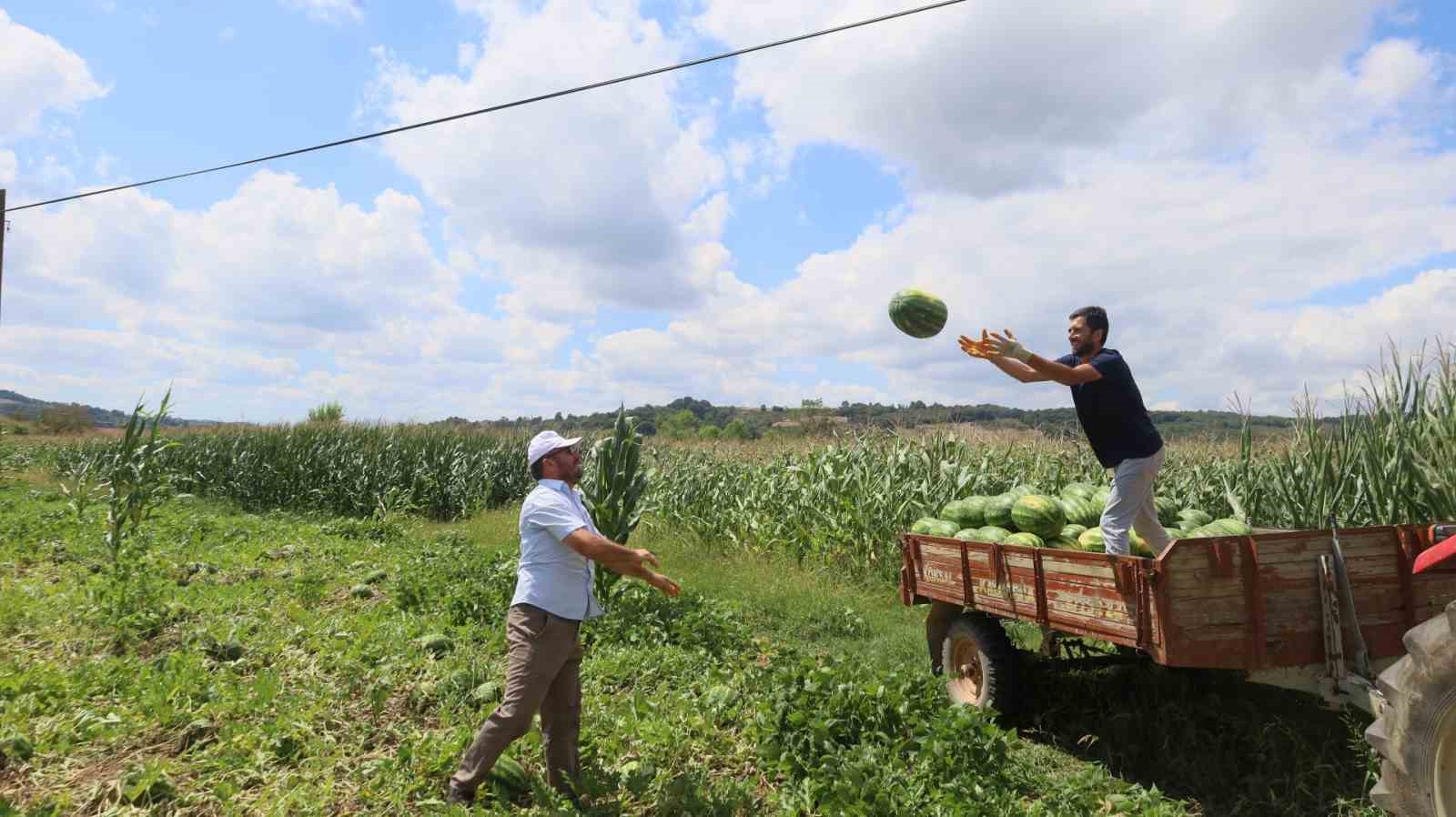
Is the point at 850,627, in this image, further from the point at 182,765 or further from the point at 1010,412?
the point at 1010,412

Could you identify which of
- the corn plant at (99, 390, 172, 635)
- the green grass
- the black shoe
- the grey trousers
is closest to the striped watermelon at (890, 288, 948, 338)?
the grey trousers

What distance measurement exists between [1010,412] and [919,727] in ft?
35.5

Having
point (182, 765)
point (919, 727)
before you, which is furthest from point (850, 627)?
point (182, 765)

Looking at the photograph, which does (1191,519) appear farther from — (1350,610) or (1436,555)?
(1436,555)

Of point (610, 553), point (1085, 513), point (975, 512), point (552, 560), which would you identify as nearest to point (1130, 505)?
point (1085, 513)

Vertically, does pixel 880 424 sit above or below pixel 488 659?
above

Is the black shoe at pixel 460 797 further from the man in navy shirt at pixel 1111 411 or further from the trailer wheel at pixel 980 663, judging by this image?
the man in navy shirt at pixel 1111 411

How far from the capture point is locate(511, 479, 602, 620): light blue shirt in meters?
4.55

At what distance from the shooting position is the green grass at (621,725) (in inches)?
189

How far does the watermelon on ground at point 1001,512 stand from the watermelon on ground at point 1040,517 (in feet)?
0.83

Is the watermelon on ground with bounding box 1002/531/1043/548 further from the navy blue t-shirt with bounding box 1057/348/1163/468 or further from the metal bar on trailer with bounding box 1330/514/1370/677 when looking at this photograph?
the metal bar on trailer with bounding box 1330/514/1370/677

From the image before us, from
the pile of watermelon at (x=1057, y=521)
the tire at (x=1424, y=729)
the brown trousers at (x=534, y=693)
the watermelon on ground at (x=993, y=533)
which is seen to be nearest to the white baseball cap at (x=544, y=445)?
the brown trousers at (x=534, y=693)

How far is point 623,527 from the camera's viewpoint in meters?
9.74

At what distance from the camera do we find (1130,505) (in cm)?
530
